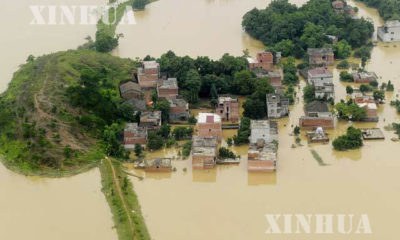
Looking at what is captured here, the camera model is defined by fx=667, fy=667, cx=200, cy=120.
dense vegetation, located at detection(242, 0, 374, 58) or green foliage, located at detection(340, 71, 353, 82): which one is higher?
dense vegetation, located at detection(242, 0, 374, 58)

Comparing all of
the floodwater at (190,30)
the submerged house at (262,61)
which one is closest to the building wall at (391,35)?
the floodwater at (190,30)

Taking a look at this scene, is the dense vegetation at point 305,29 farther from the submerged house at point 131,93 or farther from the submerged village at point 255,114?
the submerged house at point 131,93

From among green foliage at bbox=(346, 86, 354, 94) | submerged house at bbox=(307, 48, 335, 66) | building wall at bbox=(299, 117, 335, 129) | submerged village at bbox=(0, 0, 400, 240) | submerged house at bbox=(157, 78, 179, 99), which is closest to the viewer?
submerged village at bbox=(0, 0, 400, 240)

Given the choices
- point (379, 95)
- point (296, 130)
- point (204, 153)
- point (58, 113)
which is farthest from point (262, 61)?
point (58, 113)

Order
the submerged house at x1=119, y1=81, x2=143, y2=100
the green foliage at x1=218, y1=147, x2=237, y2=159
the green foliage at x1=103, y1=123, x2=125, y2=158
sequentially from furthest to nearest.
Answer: the submerged house at x1=119, y1=81, x2=143, y2=100 < the green foliage at x1=103, y1=123, x2=125, y2=158 < the green foliage at x1=218, y1=147, x2=237, y2=159

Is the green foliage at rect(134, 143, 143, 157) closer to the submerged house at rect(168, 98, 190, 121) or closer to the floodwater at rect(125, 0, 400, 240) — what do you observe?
the floodwater at rect(125, 0, 400, 240)
